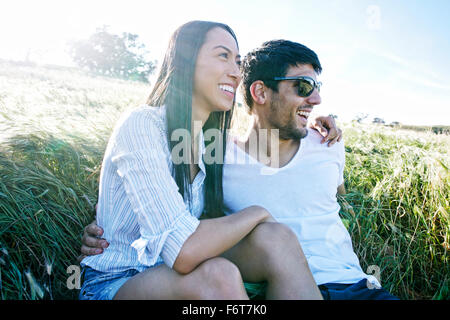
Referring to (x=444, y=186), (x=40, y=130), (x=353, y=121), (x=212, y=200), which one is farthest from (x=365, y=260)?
(x=353, y=121)

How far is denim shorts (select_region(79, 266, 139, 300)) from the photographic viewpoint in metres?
1.65

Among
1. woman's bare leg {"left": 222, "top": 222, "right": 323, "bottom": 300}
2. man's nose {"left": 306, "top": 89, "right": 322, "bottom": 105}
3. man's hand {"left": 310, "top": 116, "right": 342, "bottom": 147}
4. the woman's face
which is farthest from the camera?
man's nose {"left": 306, "top": 89, "right": 322, "bottom": 105}

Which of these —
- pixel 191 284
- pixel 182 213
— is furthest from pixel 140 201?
pixel 191 284

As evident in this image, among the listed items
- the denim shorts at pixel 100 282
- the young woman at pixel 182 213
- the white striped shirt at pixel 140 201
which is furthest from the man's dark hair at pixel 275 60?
the denim shorts at pixel 100 282

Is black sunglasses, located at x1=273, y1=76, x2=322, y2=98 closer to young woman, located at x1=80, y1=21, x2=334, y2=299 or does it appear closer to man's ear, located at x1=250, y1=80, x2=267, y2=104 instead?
man's ear, located at x1=250, y1=80, x2=267, y2=104

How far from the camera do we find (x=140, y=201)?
1.54m

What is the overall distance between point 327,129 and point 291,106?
366 mm

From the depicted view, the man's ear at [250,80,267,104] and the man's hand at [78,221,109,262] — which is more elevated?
the man's ear at [250,80,267,104]

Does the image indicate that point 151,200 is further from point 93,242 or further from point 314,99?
point 314,99

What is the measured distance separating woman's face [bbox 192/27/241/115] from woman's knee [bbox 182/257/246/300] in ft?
3.70

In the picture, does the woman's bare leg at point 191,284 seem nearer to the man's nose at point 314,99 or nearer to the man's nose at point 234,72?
the man's nose at point 234,72

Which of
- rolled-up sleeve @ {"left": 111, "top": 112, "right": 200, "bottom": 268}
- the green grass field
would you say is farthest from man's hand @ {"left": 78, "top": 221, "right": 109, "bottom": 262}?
rolled-up sleeve @ {"left": 111, "top": 112, "right": 200, "bottom": 268}

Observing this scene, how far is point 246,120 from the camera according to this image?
4.84m
